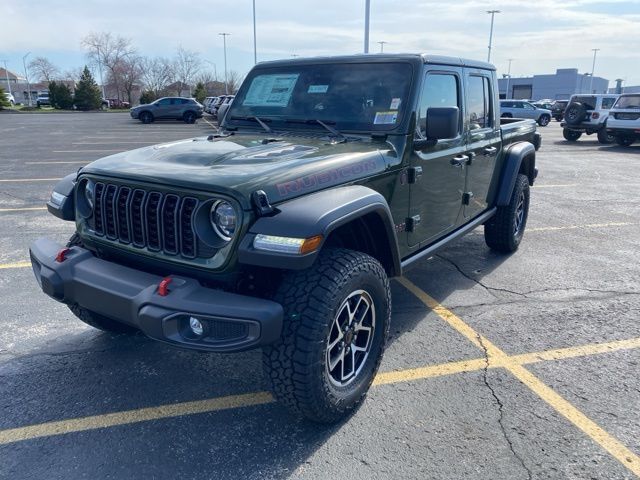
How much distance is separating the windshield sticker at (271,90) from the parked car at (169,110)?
92.8 feet

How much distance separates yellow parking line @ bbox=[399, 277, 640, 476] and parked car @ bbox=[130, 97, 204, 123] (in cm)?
2906

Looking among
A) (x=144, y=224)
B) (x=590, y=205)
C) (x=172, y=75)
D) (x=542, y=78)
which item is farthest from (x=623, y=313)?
(x=542, y=78)

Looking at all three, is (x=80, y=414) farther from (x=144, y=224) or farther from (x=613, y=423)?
(x=613, y=423)

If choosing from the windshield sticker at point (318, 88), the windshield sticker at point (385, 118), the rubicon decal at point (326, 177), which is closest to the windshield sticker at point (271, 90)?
the windshield sticker at point (318, 88)

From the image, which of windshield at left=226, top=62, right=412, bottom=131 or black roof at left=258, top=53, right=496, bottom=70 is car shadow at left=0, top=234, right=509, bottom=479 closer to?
windshield at left=226, top=62, right=412, bottom=131

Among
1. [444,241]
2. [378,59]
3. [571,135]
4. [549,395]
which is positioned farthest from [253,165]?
[571,135]

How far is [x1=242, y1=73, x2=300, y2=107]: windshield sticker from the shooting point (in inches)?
162

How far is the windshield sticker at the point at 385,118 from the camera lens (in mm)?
3600

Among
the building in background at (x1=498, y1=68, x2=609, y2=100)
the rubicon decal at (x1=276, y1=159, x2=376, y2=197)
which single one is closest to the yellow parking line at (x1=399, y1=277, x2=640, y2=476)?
the rubicon decal at (x1=276, y1=159, x2=376, y2=197)

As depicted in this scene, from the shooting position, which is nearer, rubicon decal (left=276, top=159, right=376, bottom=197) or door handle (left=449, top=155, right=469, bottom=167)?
rubicon decal (left=276, top=159, right=376, bottom=197)

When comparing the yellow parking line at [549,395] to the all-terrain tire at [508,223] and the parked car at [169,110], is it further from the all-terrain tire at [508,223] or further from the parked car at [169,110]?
the parked car at [169,110]

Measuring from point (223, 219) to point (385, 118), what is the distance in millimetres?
1540

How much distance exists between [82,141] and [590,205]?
16.8m

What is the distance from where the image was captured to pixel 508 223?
5660 millimetres
